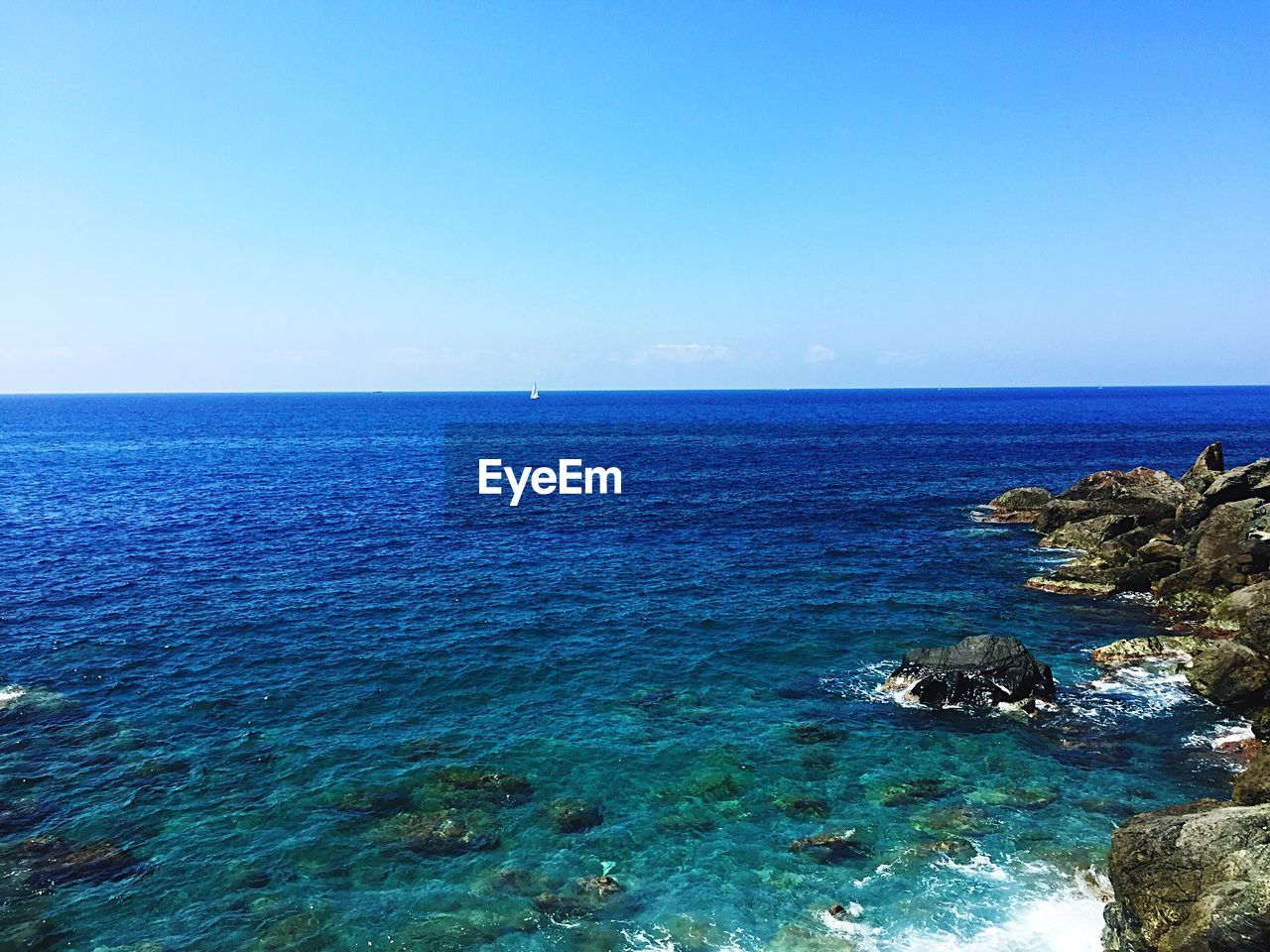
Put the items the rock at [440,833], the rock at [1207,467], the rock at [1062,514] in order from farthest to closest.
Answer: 1. the rock at [1062,514]
2. the rock at [1207,467]
3. the rock at [440,833]

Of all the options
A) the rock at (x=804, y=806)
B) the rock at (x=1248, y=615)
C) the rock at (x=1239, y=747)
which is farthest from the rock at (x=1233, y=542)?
the rock at (x=804, y=806)

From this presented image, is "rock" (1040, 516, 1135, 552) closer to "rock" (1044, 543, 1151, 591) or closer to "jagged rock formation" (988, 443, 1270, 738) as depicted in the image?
"jagged rock formation" (988, 443, 1270, 738)

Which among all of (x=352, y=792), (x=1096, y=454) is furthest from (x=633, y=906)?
(x=1096, y=454)

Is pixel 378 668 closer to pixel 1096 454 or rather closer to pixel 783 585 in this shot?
pixel 783 585

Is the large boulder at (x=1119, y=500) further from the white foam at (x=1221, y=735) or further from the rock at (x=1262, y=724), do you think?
the white foam at (x=1221, y=735)

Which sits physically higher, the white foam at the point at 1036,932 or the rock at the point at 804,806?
the rock at the point at 804,806

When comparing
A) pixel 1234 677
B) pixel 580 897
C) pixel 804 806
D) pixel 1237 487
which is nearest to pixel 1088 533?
pixel 1237 487

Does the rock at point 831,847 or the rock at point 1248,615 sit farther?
the rock at point 1248,615

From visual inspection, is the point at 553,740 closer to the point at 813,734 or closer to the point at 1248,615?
the point at 813,734
